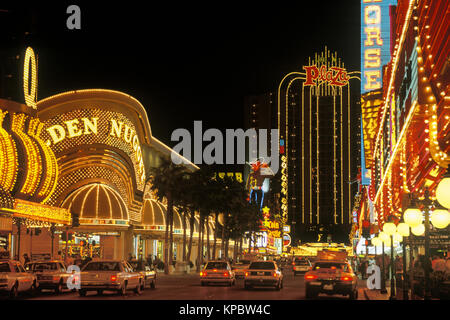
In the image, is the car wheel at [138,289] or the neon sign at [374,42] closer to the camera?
the car wheel at [138,289]

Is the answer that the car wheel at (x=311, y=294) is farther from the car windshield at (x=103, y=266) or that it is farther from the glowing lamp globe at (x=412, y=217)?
the glowing lamp globe at (x=412, y=217)

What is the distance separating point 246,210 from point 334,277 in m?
76.4

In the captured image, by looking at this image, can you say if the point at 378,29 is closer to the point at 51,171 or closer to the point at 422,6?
the point at 51,171

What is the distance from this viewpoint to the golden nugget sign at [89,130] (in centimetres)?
6091

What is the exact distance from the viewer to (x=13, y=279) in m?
25.2

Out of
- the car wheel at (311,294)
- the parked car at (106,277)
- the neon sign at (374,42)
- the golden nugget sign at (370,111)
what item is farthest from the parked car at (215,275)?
the neon sign at (374,42)

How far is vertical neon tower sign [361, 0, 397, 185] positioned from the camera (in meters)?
83.5

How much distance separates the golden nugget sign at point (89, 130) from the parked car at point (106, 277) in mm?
34149

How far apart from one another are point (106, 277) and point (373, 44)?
67932 millimetres

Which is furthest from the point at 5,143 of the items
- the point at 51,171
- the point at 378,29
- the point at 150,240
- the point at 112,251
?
the point at 378,29

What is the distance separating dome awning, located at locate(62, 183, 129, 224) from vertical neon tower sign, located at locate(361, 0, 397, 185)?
31333mm

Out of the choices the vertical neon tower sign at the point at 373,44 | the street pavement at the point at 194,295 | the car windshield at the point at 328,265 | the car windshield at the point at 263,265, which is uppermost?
the vertical neon tower sign at the point at 373,44
